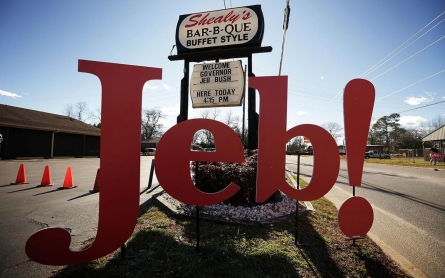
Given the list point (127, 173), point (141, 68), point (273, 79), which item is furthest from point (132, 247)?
point (273, 79)

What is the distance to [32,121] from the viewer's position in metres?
23.5

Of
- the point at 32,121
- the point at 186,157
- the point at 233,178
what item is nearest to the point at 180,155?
the point at 186,157

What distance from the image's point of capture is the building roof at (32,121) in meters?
21.3

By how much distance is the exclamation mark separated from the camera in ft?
10.5

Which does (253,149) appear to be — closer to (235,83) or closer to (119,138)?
(235,83)

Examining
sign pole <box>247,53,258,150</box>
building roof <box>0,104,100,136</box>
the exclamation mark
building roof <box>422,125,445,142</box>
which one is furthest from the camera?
building roof <box>422,125,445,142</box>

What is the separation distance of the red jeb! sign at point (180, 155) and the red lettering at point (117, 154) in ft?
0.04

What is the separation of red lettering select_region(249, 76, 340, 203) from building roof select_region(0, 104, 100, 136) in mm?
26602

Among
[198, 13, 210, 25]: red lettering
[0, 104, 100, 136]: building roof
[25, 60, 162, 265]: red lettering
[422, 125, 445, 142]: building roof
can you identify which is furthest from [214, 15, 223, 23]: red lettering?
[422, 125, 445, 142]: building roof

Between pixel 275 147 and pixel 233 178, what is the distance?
85.1 inches

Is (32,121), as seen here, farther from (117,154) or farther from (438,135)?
(438,135)

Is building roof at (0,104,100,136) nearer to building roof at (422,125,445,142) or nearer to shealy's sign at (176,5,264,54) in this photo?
shealy's sign at (176,5,264,54)

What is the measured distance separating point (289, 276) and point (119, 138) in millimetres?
2661

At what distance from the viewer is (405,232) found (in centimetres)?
412
